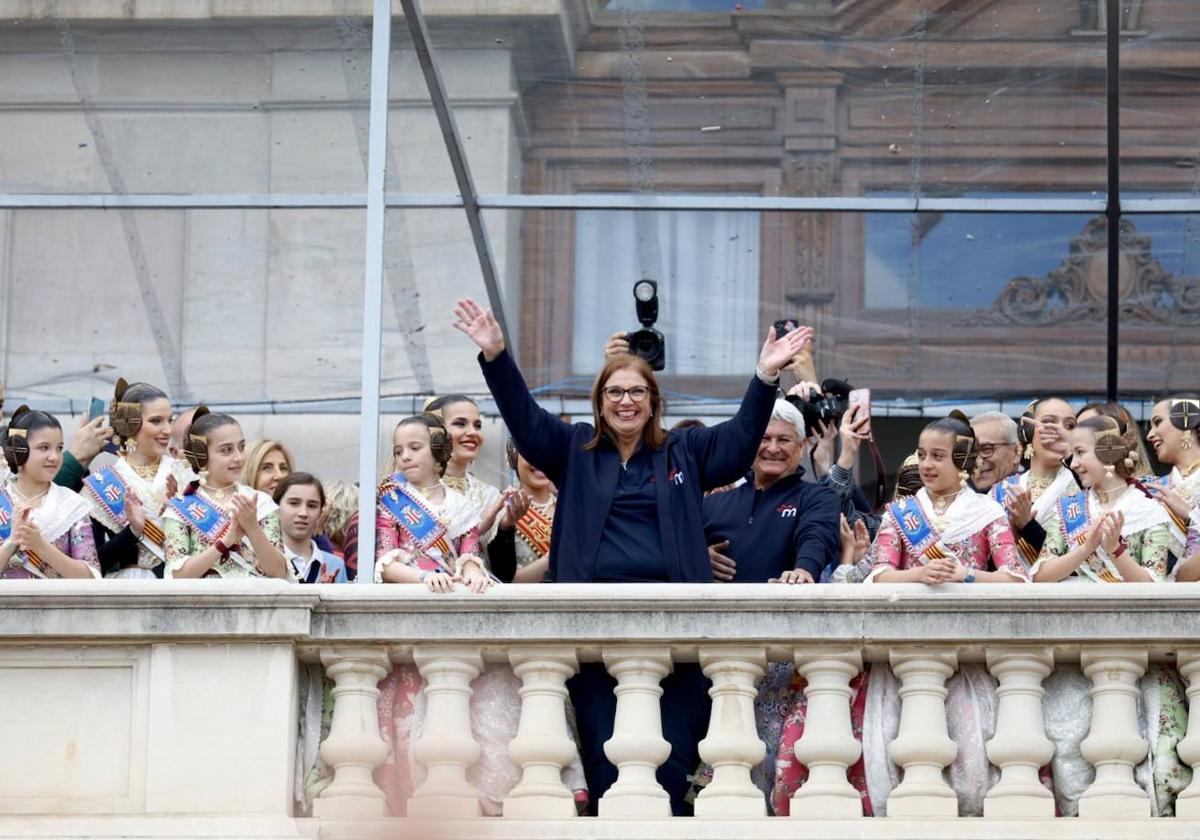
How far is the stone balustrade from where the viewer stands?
833 cm

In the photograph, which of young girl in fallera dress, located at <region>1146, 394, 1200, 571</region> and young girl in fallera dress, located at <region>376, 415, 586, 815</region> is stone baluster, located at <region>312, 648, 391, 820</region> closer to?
young girl in fallera dress, located at <region>376, 415, 586, 815</region>

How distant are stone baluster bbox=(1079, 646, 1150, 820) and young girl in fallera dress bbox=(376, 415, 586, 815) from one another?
1604 millimetres

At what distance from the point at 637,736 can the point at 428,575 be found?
989 mm

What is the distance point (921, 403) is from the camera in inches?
528

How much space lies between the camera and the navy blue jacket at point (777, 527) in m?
9.34

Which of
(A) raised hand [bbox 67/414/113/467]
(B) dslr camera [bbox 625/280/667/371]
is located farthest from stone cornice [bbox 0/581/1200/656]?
(B) dslr camera [bbox 625/280/667/371]

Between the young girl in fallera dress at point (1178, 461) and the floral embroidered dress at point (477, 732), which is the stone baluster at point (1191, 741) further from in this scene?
the floral embroidered dress at point (477, 732)

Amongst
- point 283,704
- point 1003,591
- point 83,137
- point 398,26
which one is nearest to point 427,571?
point 283,704

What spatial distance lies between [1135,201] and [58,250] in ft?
17.2

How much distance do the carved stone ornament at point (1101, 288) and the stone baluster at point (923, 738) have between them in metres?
5.09

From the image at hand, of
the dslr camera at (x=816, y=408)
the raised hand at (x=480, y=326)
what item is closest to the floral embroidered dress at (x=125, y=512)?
the raised hand at (x=480, y=326)

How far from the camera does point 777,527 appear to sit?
9438 mm

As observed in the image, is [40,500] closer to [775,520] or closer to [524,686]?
[524,686]

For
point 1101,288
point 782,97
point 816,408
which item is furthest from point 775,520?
point 1101,288
